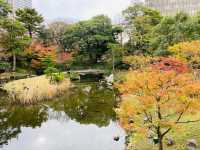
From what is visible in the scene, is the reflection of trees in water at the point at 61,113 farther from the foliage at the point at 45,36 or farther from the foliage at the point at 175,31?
the foliage at the point at 45,36

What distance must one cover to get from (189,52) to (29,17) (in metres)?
23.2

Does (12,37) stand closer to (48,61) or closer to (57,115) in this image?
(48,61)

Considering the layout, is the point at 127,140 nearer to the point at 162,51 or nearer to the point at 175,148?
the point at 175,148

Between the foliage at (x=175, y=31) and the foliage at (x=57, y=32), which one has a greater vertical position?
the foliage at (x=57, y=32)

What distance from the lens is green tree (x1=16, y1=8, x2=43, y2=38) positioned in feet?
130

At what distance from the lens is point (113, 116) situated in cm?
1862

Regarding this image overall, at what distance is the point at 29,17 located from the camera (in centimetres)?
3988

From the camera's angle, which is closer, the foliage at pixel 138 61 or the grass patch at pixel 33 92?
the grass patch at pixel 33 92

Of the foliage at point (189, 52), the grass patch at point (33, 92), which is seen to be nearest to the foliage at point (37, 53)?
the grass patch at point (33, 92)

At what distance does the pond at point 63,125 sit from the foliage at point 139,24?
14.6m

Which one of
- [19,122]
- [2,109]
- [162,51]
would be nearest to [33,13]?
[162,51]

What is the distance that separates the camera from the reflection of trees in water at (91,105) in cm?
1827

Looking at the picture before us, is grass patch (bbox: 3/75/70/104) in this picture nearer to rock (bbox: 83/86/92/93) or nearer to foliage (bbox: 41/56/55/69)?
rock (bbox: 83/86/92/93)

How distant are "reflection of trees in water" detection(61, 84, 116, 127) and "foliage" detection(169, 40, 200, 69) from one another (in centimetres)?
523
